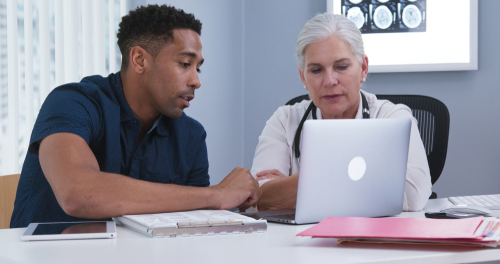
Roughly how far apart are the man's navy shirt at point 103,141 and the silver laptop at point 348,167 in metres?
0.53

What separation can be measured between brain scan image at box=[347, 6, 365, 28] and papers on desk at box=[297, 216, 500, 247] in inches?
79.5

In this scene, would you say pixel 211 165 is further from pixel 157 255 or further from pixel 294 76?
pixel 157 255

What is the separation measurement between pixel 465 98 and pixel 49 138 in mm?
2218

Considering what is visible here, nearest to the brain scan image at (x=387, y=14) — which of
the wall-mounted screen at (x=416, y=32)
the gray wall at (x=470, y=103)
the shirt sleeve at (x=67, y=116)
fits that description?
the wall-mounted screen at (x=416, y=32)

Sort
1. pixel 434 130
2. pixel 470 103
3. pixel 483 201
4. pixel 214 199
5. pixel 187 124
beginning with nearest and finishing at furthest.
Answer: pixel 214 199 < pixel 483 201 < pixel 187 124 < pixel 434 130 < pixel 470 103

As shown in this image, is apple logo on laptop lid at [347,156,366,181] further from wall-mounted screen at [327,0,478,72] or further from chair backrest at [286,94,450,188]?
wall-mounted screen at [327,0,478,72]

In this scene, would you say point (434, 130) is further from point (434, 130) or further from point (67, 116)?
point (67, 116)

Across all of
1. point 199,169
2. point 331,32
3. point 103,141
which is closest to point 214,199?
point 103,141

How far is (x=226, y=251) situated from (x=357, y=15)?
7.50 feet

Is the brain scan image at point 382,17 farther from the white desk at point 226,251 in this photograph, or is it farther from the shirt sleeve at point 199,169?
the white desk at point 226,251

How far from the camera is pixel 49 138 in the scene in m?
1.18

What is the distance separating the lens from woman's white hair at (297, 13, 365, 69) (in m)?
1.63

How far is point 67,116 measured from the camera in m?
1.23

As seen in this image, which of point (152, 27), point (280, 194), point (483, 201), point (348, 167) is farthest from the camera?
point (152, 27)
